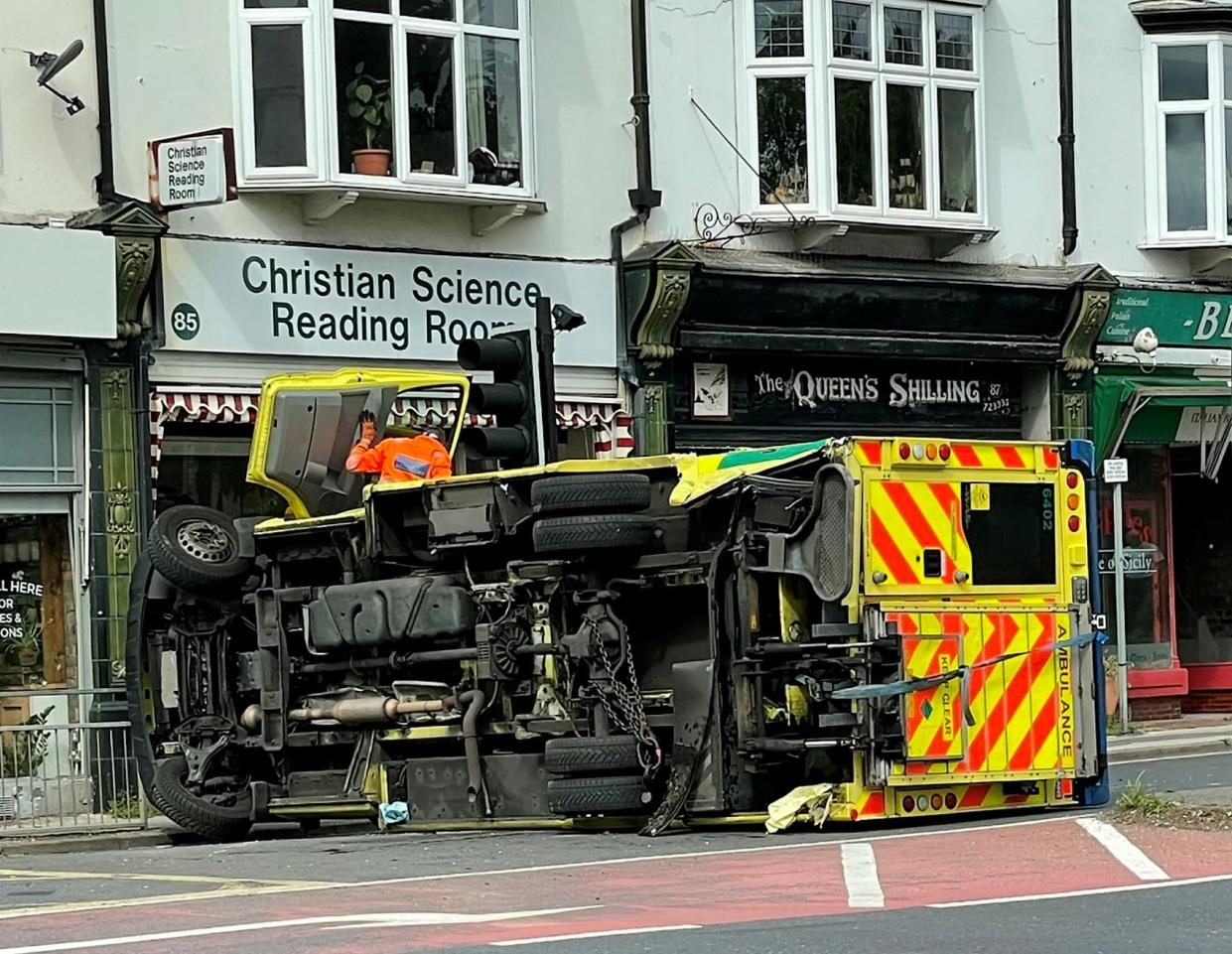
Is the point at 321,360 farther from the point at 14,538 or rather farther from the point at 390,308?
the point at 14,538

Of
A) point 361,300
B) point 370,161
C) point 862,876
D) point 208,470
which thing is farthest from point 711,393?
point 862,876

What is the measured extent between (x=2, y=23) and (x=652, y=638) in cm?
736

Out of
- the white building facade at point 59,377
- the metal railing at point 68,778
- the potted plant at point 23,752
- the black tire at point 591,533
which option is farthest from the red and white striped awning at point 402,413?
the black tire at point 591,533

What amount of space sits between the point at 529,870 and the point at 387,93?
360 inches

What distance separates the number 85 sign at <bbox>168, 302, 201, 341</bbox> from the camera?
58.0 feet

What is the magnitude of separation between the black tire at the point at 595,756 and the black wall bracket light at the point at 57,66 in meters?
7.15

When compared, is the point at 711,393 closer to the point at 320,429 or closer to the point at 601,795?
the point at 320,429

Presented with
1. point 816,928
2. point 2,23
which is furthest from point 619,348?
point 816,928

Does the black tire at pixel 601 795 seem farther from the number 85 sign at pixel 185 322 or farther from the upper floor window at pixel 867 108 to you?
the upper floor window at pixel 867 108

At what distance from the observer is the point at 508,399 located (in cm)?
1473

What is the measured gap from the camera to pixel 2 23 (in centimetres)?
1711

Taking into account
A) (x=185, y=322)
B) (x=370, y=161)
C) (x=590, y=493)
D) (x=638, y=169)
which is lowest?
(x=590, y=493)

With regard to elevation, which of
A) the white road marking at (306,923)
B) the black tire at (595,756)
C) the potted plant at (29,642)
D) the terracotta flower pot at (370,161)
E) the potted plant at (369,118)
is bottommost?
the white road marking at (306,923)

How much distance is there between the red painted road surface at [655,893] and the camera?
8.36m
